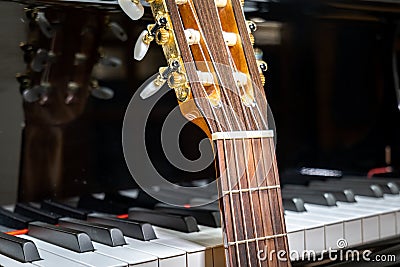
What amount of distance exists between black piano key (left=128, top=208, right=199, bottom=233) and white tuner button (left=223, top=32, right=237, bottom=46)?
0.31 metres

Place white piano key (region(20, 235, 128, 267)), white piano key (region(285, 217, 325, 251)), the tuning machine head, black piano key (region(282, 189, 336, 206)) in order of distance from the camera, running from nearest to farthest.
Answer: white piano key (region(20, 235, 128, 267)) < white piano key (region(285, 217, 325, 251)) < the tuning machine head < black piano key (region(282, 189, 336, 206))

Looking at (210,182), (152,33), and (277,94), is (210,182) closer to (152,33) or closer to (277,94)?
(277,94)

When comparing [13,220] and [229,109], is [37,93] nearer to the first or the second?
[13,220]

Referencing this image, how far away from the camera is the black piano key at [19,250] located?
0.92 metres

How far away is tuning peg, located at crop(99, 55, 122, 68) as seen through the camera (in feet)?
4.44

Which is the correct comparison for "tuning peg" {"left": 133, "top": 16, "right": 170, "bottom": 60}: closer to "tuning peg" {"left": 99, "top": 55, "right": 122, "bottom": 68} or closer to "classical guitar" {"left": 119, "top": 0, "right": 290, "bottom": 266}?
"classical guitar" {"left": 119, "top": 0, "right": 290, "bottom": 266}

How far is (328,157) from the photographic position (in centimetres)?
170

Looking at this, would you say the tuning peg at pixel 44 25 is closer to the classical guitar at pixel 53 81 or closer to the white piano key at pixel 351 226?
the classical guitar at pixel 53 81

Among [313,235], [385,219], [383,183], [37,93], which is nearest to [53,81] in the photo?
[37,93]

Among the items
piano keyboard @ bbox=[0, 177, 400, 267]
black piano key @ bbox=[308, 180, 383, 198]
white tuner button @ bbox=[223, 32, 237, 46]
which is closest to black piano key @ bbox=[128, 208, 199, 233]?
piano keyboard @ bbox=[0, 177, 400, 267]

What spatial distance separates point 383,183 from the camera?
5.07 ft

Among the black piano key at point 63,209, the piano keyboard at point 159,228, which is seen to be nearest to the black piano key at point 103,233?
the piano keyboard at point 159,228

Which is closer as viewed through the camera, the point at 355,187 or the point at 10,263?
the point at 10,263

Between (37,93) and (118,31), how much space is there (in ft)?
0.74
